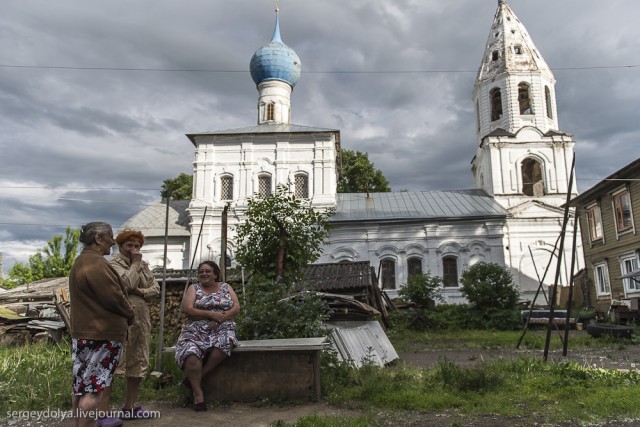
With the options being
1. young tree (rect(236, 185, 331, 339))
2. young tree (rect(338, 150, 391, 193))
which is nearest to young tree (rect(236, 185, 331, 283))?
young tree (rect(236, 185, 331, 339))

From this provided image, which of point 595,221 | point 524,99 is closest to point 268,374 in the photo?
point 595,221

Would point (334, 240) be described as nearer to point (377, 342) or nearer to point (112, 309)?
point (377, 342)

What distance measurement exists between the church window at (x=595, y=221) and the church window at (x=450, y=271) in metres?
5.64

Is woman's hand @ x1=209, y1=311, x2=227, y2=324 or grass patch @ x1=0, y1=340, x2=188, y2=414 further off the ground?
woman's hand @ x1=209, y1=311, x2=227, y2=324

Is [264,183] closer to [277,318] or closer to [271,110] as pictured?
[271,110]

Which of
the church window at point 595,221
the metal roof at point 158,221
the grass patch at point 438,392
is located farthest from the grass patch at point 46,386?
the church window at point 595,221

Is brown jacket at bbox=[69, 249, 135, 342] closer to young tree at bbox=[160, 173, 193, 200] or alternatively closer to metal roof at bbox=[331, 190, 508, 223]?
metal roof at bbox=[331, 190, 508, 223]

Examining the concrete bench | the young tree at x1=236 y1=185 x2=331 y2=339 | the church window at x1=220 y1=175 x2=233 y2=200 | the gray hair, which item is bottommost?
the concrete bench

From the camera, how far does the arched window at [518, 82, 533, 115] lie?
79.6 ft

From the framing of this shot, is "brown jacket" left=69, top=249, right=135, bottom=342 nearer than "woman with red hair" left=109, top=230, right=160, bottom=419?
Yes

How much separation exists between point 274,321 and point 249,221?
2.84 m

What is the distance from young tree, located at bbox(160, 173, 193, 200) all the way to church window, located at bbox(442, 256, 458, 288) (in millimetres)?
18449

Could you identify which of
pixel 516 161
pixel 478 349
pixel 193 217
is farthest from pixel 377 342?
pixel 516 161

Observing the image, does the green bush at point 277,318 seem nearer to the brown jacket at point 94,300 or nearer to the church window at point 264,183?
the brown jacket at point 94,300
